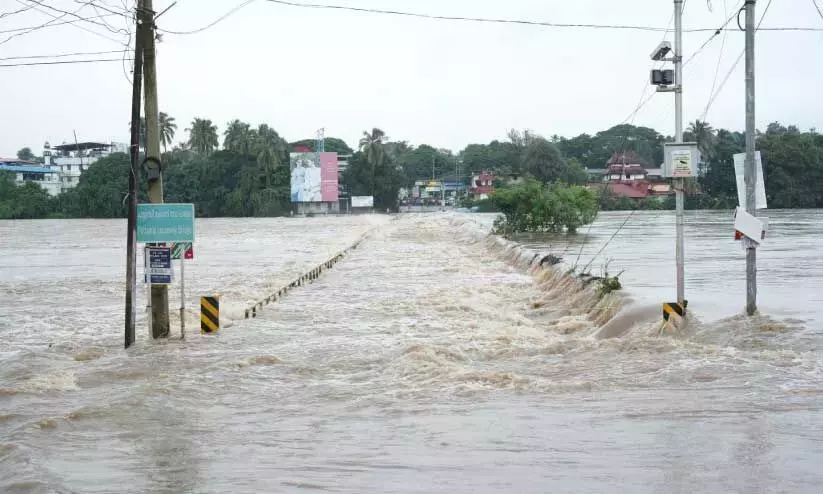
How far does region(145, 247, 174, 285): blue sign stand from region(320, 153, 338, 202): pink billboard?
117 meters

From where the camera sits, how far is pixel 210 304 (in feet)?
57.3

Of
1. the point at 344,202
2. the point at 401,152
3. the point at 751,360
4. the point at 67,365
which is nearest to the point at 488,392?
the point at 751,360

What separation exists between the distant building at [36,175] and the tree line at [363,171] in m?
10.5

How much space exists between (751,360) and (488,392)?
371 centimetres

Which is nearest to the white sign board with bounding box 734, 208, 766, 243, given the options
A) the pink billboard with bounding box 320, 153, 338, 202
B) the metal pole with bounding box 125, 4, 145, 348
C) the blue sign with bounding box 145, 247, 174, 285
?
the blue sign with bounding box 145, 247, 174, 285

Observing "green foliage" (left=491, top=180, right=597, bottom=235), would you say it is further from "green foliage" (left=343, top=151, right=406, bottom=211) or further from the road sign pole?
"green foliage" (left=343, top=151, right=406, bottom=211)

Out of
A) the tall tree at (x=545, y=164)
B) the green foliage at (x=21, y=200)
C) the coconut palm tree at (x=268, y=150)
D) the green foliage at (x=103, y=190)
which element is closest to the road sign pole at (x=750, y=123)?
the tall tree at (x=545, y=164)

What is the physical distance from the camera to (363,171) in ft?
478

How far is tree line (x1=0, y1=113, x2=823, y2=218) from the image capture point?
9988 centimetres

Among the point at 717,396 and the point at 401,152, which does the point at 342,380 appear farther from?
the point at 401,152

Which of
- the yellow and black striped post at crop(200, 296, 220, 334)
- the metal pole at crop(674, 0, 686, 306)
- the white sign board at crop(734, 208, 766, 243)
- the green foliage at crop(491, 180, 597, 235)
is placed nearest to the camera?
the white sign board at crop(734, 208, 766, 243)

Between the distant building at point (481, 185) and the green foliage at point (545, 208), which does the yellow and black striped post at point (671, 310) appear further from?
the distant building at point (481, 185)

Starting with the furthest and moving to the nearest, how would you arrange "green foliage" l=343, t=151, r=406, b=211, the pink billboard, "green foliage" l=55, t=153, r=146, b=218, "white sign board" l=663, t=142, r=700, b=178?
"green foliage" l=343, t=151, r=406, b=211 → the pink billboard → "green foliage" l=55, t=153, r=146, b=218 → "white sign board" l=663, t=142, r=700, b=178

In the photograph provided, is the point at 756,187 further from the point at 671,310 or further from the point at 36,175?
the point at 36,175
